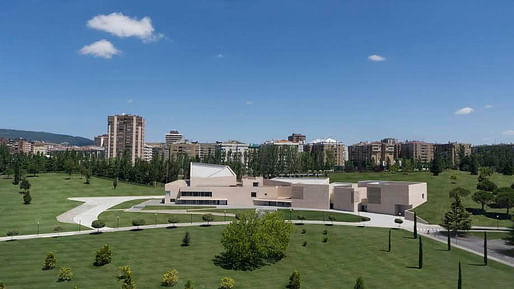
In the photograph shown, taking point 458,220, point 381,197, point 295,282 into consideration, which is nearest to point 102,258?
point 295,282

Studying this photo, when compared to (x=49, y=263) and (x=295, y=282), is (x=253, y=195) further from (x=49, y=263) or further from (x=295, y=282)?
(x=49, y=263)

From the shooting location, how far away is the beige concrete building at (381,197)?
289 ft

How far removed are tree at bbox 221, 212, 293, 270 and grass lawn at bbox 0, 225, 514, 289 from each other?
6.13 feet

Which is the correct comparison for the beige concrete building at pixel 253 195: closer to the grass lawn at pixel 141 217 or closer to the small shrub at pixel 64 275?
the grass lawn at pixel 141 217

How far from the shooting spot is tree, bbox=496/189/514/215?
7819 centimetres

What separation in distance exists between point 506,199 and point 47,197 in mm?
112498

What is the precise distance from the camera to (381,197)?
9150 centimetres

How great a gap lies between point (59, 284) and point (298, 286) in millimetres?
27007

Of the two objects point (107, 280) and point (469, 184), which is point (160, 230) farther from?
point (469, 184)

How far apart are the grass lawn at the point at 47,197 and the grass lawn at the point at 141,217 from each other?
773 cm

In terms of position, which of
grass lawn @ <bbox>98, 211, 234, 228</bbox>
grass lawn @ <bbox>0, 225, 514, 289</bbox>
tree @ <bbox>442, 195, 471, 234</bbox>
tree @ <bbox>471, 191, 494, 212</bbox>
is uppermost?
tree @ <bbox>471, 191, 494, 212</bbox>

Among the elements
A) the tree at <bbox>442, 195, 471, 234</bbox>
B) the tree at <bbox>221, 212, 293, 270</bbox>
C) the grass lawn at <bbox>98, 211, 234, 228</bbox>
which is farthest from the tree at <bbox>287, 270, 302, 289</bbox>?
the tree at <bbox>442, 195, 471, 234</bbox>

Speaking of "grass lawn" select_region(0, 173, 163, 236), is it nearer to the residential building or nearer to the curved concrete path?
the curved concrete path

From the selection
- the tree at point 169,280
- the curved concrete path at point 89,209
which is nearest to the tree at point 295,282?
the tree at point 169,280
